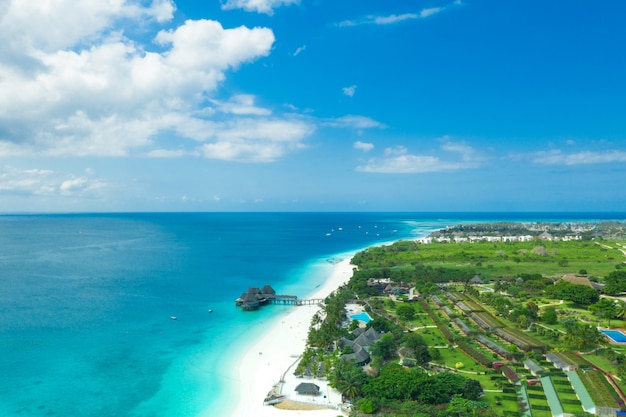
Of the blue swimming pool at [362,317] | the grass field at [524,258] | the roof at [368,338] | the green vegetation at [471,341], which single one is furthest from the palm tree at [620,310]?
the roof at [368,338]

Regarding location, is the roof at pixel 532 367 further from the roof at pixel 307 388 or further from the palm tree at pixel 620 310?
the palm tree at pixel 620 310

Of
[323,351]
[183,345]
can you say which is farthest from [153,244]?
[323,351]

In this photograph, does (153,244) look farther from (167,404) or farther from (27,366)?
(167,404)

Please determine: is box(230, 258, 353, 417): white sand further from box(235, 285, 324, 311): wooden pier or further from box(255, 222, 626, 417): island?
box(235, 285, 324, 311): wooden pier

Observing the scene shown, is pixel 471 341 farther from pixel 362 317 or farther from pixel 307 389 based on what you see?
pixel 307 389

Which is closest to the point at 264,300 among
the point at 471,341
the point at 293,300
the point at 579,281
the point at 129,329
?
the point at 293,300
